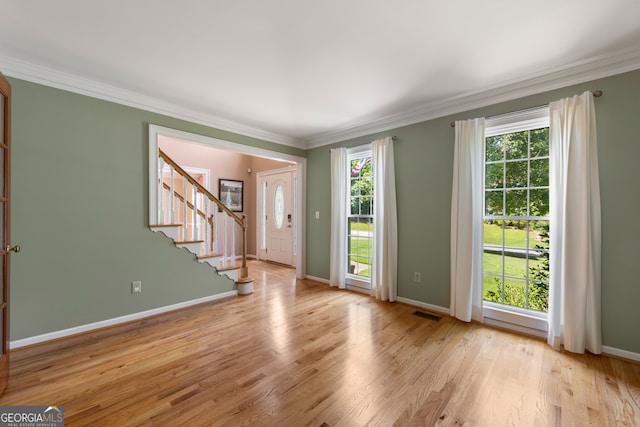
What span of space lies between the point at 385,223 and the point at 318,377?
7.24 feet

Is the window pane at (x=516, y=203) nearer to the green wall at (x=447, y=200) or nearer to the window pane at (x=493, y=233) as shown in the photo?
the window pane at (x=493, y=233)

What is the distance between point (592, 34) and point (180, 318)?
460cm

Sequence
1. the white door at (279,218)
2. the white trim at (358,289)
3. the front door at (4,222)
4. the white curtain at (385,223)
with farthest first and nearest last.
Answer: the white door at (279,218) → the white trim at (358,289) → the white curtain at (385,223) → the front door at (4,222)

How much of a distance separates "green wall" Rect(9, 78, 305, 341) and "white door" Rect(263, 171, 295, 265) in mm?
2982

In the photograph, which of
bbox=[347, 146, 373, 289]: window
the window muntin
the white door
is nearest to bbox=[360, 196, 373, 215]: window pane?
bbox=[347, 146, 373, 289]: window

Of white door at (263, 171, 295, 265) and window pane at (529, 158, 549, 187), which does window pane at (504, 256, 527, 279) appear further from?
white door at (263, 171, 295, 265)

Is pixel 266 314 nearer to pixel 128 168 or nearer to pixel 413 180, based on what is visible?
pixel 128 168

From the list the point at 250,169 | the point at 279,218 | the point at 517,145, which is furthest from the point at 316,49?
the point at 250,169

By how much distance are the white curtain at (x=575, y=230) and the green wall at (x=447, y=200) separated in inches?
4.4

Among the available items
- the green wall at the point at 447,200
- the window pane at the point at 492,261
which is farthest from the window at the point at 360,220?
the window pane at the point at 492,261

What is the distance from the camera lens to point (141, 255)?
9.95 ft

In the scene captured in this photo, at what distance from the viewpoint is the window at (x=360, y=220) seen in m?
4.10

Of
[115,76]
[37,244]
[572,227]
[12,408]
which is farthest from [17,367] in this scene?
[572,227]

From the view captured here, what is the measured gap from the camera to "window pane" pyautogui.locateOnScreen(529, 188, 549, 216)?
2646 millimetres
